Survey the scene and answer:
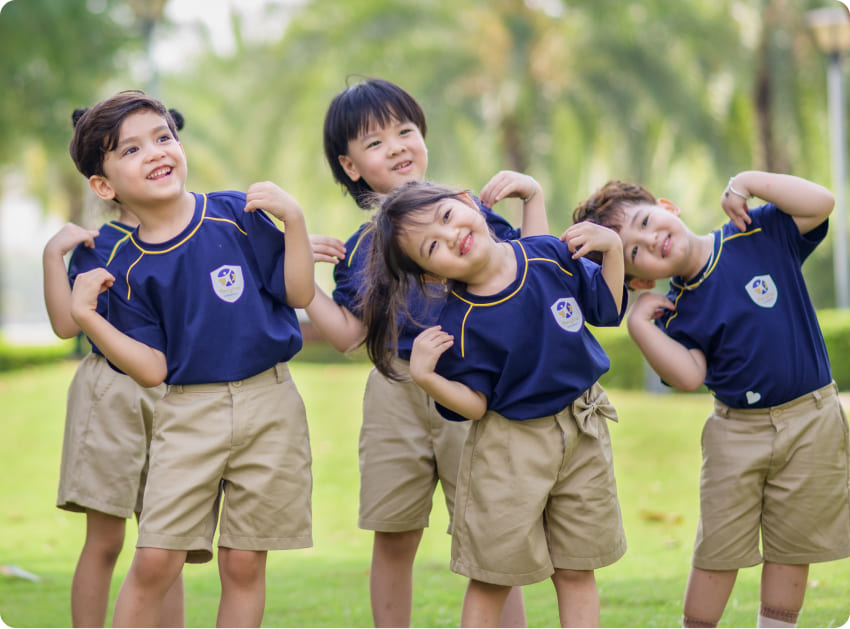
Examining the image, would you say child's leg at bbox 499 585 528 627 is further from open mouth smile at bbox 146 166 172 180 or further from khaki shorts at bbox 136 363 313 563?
open mouth smile at bbox 146 166 172 180

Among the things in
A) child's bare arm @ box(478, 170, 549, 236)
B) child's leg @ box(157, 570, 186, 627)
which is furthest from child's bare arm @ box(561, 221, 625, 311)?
child's leg @ box(157, 570, 186, 627)

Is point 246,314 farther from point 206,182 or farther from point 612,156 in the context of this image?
point 206,182

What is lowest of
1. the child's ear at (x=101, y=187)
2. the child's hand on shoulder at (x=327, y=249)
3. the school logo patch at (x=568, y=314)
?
the school logo patch at (x=568, y=314)

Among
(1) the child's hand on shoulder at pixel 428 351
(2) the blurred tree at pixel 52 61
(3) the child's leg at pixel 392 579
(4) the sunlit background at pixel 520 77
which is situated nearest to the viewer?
(1) the child's hand on shoulder at pixel 428 351

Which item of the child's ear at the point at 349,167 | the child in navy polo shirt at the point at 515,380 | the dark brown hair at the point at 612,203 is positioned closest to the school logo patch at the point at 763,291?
the dark brown hair at the point at 612,203

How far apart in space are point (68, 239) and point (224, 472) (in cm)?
105

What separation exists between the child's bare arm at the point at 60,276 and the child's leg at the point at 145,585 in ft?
2.95

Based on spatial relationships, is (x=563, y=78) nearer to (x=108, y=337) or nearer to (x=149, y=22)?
(x=149, y=22)

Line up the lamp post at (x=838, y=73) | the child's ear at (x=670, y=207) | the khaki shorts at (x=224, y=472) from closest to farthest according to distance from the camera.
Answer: the khaki shorts at (x=224, y=472) → the child's ear at (x=670, y=207) → the lamp post at (x=838, y=73)

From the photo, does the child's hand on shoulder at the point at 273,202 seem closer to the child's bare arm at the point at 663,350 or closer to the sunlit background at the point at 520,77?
the child's bare arm at the point at 663,350

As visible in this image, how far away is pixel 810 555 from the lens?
3131 mm

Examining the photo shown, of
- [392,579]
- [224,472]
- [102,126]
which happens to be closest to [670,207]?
[392,579]

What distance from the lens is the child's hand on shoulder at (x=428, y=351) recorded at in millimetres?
2672

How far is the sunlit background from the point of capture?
474 inches
